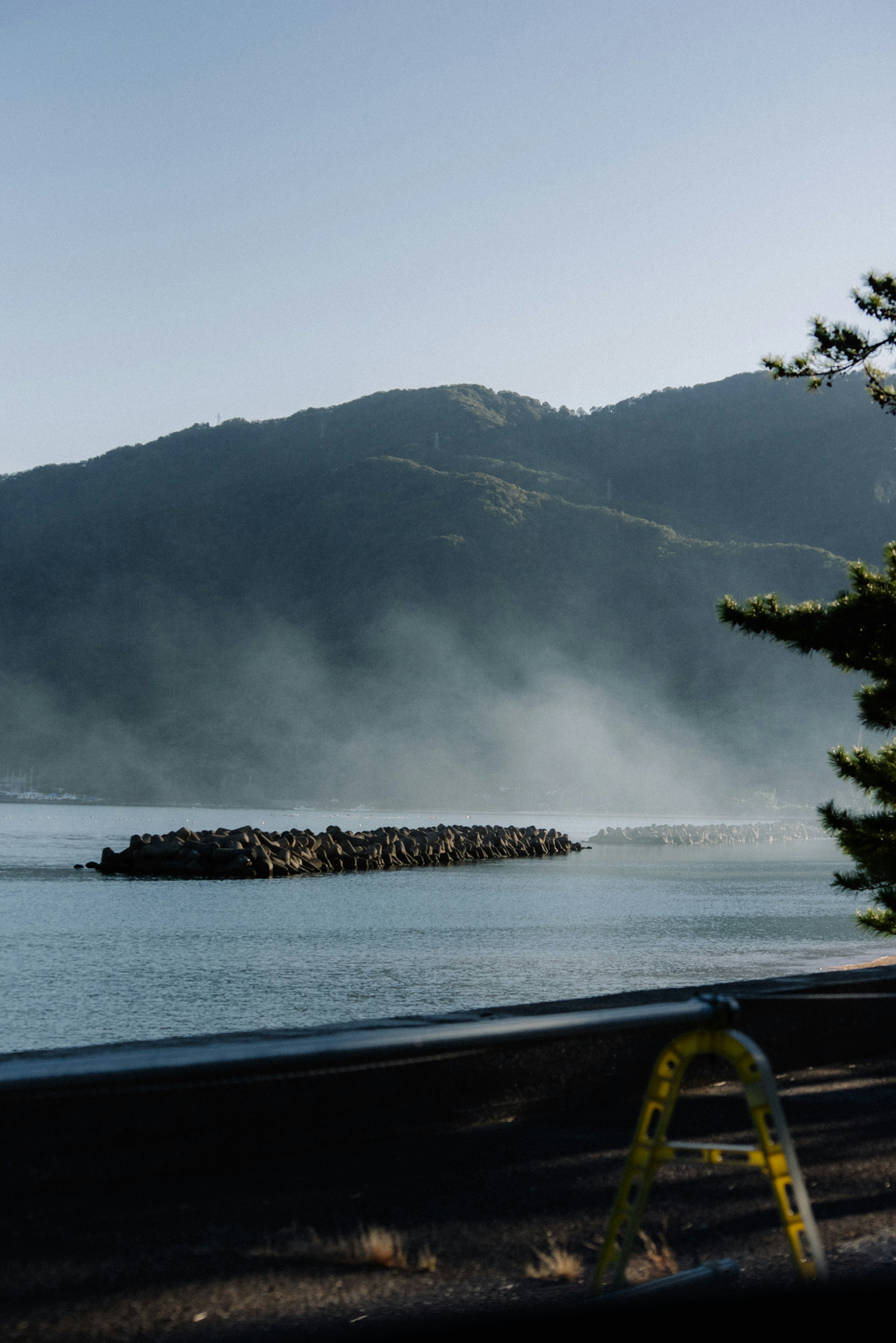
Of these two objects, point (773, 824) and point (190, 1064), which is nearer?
point (190, 1064)

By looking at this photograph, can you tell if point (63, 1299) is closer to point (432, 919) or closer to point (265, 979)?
point (265, 979)

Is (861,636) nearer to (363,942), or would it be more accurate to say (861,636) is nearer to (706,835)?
(363,942)

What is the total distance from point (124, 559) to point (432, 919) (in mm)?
124643

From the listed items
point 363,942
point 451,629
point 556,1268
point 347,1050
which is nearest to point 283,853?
point 363,942

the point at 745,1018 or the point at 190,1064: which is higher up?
the point at 190,1064

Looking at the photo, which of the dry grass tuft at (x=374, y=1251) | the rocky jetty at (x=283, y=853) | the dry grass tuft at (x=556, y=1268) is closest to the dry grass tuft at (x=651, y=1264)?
the dry grass tuft at (x=556, y=1268)

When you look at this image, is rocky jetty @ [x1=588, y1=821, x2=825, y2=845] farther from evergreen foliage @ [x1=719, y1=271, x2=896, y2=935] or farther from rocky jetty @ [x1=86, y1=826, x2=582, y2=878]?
evergreen foliage @ [x1=719, y1=271, x2=896, y2=935]

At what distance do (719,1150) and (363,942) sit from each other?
12.5m

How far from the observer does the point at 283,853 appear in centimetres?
3030

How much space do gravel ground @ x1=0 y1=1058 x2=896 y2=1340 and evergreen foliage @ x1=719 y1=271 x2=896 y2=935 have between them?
19.6ft

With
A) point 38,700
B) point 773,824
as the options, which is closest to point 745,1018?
point 773,824

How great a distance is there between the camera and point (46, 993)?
10438 mm

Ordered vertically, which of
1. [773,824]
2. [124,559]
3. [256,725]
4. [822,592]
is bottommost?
[773,824]

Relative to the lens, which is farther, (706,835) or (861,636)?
(706,835)
